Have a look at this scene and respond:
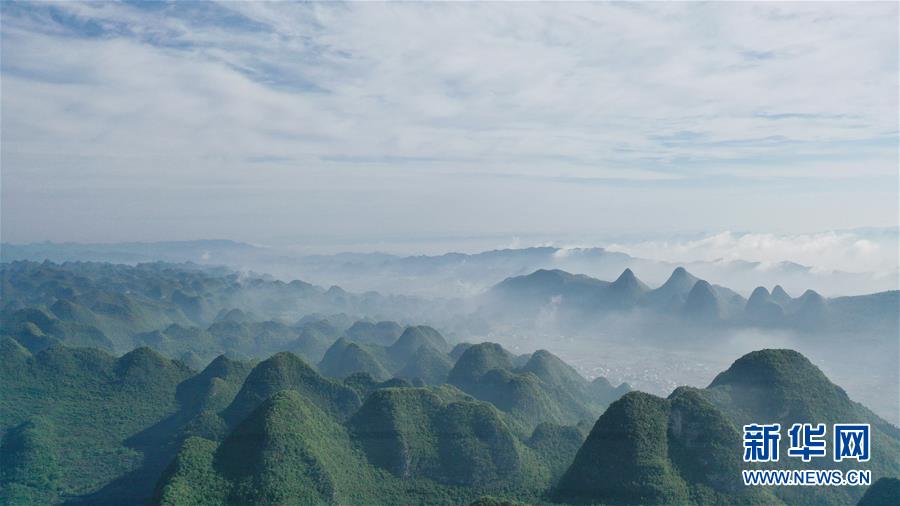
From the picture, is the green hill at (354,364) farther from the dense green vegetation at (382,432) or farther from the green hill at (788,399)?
the green hill at (788,399)

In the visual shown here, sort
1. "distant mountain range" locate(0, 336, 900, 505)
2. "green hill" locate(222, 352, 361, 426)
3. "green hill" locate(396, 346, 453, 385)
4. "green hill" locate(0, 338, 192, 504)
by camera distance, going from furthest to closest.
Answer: "green hill" locate(396, 346, 453, 385), "green hill" locate(222, 352, 361, 426), "green hill" locate(0, 338, 192, 504), "distant mountain range" locate(0, 336, 900, 505)

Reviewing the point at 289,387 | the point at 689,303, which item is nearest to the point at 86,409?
the point at 289,387

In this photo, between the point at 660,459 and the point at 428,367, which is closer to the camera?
the point at 660,459

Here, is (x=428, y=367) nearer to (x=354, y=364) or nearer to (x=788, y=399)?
(x=354, y=364)

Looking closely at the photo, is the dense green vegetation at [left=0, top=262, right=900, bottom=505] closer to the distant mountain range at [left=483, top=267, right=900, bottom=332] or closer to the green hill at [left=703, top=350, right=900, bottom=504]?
the green hill at [left=703, top=350, right=900, bottom=504]

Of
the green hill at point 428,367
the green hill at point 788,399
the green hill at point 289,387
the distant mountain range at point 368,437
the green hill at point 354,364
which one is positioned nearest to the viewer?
the distant mountain range at point 368,437

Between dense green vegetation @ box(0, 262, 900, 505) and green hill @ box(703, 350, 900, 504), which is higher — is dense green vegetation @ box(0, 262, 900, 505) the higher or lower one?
the lower one

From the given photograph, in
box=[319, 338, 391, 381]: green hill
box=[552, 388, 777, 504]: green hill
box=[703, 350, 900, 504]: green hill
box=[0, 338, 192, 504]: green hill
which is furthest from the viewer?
box=[319, 338, 391, 381]: green hill

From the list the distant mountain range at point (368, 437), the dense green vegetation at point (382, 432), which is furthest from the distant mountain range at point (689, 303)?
the distant mountain range at point (368, 437)

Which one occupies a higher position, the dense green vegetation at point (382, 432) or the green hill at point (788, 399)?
the green hill at point (788, 399)

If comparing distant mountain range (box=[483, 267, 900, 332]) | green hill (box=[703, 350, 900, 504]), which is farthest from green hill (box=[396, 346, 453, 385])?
distant mountain range (box=[483, 267, 900, 332])

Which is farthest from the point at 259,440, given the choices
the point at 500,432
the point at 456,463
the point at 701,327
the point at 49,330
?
A: the point at 701,327
